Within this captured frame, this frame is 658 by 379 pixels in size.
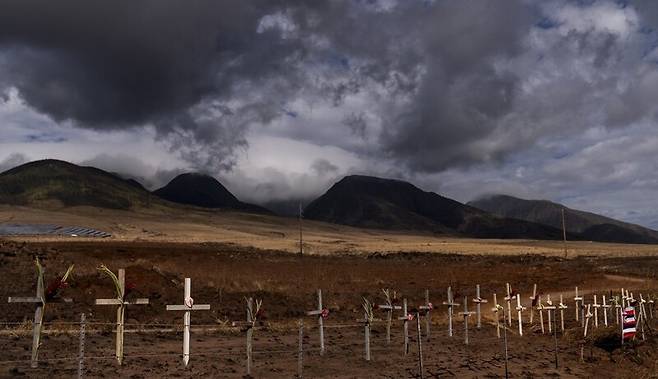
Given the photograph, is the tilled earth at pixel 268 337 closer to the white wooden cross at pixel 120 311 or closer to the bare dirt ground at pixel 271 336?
the bare dirt ground at pixel 271 336

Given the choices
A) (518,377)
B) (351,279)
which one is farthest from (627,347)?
(351,279)

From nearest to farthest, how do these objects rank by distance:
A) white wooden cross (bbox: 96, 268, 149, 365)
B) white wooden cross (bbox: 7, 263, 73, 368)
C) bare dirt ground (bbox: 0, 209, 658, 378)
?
white wooden cross (bbox: 7, 263, 73, 368)
white wooden cross (bbox: 96, 268, 149, 365)
bare dirt ground (bbox: 0, 209, 658, 378)

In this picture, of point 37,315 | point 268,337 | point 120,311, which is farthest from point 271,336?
point 37,315

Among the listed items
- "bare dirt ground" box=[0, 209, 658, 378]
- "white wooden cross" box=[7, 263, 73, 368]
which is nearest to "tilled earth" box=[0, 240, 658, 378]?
"bare dirt ground" box=[0, 209, 658, 378]

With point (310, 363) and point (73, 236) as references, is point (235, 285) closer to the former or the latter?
point (310, 363)

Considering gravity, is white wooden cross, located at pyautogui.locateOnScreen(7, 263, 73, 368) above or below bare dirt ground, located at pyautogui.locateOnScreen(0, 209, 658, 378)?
above

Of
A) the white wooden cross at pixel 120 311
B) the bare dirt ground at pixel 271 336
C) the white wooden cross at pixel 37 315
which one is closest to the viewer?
the white wooden cross at pixel 37 315

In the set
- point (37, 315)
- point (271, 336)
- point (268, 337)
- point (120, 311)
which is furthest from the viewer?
point (271, 336)

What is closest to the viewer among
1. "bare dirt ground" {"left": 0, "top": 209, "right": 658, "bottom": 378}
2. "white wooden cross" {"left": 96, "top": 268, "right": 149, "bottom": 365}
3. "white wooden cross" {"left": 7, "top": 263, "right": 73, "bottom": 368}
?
"white wooden cross" {"left": 7, "top": 263, "right": 73, "bottom": 368}

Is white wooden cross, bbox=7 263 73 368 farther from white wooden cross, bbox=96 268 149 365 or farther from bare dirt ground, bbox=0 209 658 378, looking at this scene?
white wooden cross, bbox=96 268 149 365

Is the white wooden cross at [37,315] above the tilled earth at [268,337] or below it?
above

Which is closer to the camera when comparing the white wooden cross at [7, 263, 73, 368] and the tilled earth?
the white wooden cross at [7, 263, 73, 368]

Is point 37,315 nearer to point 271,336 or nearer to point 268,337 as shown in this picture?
point 268,337

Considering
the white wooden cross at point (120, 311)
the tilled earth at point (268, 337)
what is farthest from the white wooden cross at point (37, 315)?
the white wooden cross at point (120, 311)
